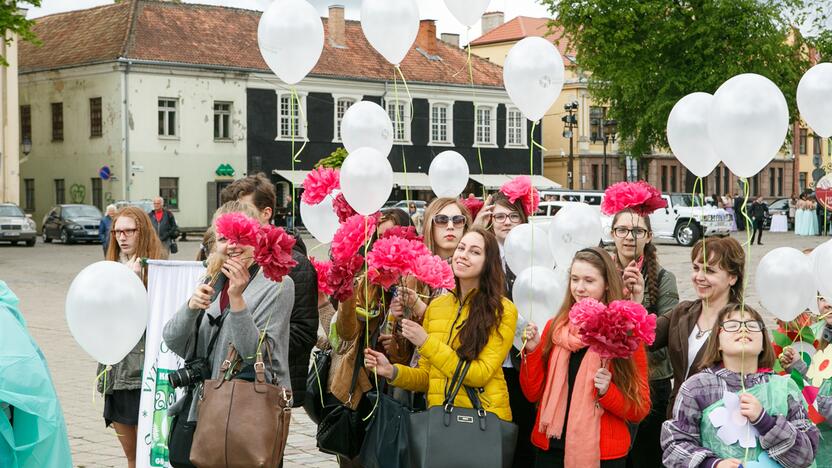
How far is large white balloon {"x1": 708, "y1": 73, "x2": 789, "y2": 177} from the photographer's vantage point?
16.7 ft

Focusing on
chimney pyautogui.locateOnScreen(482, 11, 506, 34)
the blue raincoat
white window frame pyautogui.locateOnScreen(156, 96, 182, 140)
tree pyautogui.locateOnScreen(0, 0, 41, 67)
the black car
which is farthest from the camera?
chimney pyautogui.locateOnScreen(482, 11, 506, 34)

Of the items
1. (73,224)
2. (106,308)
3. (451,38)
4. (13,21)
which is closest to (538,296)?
(106,308)

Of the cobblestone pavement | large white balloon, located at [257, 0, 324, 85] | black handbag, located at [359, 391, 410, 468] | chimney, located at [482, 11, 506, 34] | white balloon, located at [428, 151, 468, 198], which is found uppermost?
chimney, located at [482, 11, 506, 34]

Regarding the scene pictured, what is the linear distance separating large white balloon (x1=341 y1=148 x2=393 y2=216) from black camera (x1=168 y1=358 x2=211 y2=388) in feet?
3.46

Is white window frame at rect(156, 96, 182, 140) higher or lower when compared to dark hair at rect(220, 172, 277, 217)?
higher

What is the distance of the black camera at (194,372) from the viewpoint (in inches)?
200

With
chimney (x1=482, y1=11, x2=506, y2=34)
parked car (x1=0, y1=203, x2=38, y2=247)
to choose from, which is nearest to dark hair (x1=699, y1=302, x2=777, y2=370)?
parked car (x1=0, y1=203, x2=38, y2=247)

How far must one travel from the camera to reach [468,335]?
5.21 meters

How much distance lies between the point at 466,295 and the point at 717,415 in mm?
1406

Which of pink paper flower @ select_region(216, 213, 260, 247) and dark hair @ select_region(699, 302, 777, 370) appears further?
pink paper flower @ select_region(216, 213, 260, 247)

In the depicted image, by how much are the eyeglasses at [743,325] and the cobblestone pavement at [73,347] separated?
2.73m

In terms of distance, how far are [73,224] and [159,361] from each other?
107 feet

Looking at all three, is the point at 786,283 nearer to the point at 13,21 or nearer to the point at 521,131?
the point at 13,21

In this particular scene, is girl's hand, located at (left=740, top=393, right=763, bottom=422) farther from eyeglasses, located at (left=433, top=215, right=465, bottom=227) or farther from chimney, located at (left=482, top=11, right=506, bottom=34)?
chimney, located at (left=482, top=11, right=506, bottom=34)
